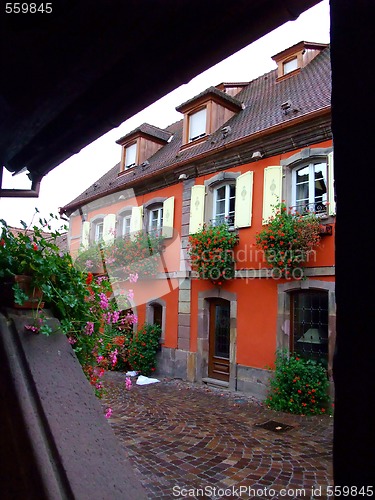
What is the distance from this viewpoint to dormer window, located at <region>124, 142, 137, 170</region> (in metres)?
12.9

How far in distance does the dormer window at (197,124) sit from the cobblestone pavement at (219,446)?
277 inches

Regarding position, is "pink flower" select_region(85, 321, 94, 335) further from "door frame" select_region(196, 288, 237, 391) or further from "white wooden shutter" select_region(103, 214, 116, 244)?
"white wooden shutter" select_region(103, 214, 116, 244)

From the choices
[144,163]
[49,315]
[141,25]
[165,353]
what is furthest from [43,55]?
[144,163]

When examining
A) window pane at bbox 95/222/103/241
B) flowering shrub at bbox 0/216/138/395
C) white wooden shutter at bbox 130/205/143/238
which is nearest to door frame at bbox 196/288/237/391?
white wooden shutter at bbox 130/205/143/238

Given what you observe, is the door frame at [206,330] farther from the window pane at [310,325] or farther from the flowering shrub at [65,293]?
the flowering shrub at [65,293]

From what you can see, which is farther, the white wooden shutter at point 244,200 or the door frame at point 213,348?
the door frame at point 213,348

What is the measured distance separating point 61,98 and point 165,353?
828 cm

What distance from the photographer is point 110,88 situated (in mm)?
2111

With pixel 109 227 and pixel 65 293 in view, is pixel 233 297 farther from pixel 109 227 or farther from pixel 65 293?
pixel 65 293

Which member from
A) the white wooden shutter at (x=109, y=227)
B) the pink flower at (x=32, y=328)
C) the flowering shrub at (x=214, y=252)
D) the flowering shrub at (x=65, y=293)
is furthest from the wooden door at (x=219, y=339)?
the pink flower at (x=32, y=328)

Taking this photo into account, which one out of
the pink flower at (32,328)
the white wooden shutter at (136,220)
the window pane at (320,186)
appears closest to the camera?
the pink flower at (32,328)

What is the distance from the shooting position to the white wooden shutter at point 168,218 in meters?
9.96

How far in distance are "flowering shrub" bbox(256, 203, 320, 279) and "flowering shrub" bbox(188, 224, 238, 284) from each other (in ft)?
3.35

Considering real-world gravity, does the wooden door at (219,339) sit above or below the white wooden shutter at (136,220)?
below
